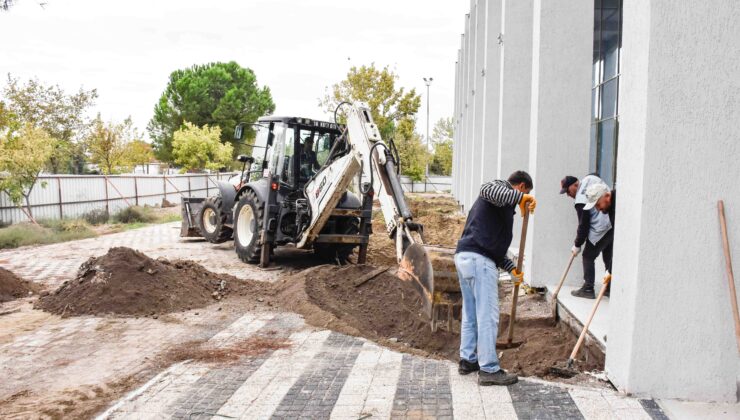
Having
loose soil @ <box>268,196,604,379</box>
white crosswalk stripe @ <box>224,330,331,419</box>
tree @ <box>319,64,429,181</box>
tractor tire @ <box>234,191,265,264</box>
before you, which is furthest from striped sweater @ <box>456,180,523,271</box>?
tree @ <box>319,64,429,181</box>

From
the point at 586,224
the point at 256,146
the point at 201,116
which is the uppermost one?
the point at 201,116

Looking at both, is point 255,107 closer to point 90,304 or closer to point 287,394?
point 90,304

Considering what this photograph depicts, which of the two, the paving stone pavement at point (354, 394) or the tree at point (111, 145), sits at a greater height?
the tree at point (111, 145)

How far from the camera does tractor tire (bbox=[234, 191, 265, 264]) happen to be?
36.3 feet

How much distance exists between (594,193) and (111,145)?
32.1 metres

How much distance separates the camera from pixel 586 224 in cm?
670

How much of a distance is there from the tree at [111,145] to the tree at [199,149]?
2.82m

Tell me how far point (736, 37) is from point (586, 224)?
122 inches

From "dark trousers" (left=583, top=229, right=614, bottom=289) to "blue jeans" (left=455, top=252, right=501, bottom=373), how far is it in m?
2.46

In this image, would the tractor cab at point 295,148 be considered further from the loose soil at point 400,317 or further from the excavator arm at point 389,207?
the loose soil at point 400,317

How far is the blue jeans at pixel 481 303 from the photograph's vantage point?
4766 millimetres

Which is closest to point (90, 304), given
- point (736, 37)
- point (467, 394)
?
point (467, 394)

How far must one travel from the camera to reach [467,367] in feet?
16.3

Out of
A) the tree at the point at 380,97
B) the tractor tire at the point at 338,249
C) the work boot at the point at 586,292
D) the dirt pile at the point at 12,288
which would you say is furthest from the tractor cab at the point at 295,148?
the tree at the point at 380,97
